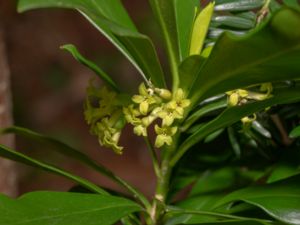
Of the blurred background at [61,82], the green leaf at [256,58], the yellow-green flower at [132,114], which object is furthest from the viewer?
the blurred background at [61,82]

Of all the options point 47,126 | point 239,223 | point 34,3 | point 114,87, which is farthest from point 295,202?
point 47,126

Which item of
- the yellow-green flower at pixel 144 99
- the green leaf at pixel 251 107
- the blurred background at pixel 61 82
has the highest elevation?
the blurred background at pixel 61 82

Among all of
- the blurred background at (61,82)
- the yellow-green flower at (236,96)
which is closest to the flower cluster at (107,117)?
the yellow-green flower at (236,96)

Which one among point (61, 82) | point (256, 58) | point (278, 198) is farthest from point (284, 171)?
point (61, 82)

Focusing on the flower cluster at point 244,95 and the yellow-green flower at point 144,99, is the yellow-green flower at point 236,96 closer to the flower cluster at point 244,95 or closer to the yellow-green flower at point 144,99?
the flower cluster at point 244,95

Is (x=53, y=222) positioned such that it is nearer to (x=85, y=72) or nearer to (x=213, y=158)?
(x=213, y=158)

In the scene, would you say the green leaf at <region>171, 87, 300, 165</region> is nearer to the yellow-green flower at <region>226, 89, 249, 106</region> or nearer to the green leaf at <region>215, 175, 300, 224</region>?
the yellow-green flower at <region>226, 89, 249, 106</region>
